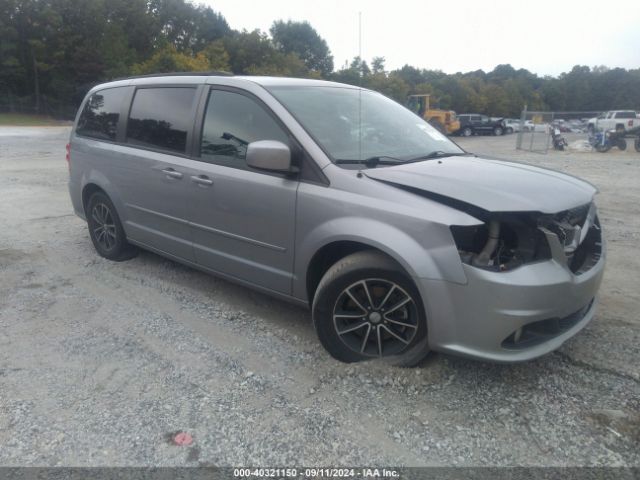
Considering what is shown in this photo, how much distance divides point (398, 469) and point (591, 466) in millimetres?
897

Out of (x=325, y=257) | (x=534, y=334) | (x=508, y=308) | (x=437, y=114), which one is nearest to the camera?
(x=508, y=308)

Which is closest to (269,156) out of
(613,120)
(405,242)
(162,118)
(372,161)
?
(372,161)

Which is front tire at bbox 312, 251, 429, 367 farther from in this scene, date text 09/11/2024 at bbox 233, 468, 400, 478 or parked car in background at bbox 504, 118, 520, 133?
parked car in background at bbox 504, 118, 520, 133

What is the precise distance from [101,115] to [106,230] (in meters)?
1.17

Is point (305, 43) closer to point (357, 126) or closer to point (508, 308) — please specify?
point (357, 126)

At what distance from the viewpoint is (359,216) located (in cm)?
306

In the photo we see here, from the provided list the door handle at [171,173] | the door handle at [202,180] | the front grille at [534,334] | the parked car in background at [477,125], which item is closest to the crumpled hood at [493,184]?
the front grille at [534,334]

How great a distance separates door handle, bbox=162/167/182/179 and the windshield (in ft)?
3.45

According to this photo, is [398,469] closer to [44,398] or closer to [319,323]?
[319,323]

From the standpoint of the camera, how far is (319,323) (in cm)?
326

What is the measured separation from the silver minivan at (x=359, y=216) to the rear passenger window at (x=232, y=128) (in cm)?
1

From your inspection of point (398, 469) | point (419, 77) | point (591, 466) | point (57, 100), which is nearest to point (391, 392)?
point (398, 469)

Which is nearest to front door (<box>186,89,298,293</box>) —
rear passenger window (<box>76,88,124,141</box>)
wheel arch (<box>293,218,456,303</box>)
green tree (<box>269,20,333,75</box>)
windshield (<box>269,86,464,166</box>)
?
wheel arch (<box>293,218,456,303</box>)

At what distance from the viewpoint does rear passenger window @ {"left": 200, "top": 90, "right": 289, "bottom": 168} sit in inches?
142
